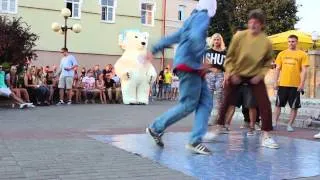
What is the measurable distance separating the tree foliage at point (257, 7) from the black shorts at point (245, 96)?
31.2 m

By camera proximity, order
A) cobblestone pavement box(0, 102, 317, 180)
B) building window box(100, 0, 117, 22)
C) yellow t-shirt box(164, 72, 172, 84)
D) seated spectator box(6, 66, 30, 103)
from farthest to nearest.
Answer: building window box(100, 0, 117, 22), yellow t-shirt box(164, 72, 172, 84), seated spectator box(6, 66, 30, 103), cobblestone pavement box(0, 102, 317, 180)

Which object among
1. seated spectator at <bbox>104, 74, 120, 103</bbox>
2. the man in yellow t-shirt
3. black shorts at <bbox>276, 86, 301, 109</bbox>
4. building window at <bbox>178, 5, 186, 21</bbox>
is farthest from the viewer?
building window at <bbox>178, 5, 186, 21</bbox>

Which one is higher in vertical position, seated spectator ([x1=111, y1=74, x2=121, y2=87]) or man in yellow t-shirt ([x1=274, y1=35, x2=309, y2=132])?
man in yellow t-shirt ([x1=274, y1=35, x2=309, y2=132])

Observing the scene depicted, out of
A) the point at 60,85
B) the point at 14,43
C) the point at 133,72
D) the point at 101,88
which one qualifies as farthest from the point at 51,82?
the point at 133,72

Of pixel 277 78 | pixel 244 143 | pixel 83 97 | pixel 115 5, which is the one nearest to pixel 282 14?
pixel 115 5

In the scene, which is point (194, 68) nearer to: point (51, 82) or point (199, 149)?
point (199, 149)

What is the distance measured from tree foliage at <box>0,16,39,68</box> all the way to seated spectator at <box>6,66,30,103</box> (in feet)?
2.94

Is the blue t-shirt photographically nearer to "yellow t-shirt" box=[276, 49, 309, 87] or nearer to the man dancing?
"yellow t-shirt" box=[276, 49, 309, 87]

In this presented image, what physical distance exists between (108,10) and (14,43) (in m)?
20.1

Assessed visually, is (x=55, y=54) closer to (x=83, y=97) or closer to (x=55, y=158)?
(x=83, y=97)

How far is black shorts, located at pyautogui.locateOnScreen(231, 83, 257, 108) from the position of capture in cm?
781

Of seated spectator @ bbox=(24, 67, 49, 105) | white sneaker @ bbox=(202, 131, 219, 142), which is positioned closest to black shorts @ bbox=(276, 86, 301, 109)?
white sneaker @ bbox=(202, 131, 219, 142)

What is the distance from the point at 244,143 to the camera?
7.99 metres

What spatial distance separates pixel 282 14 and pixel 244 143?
35131mm
